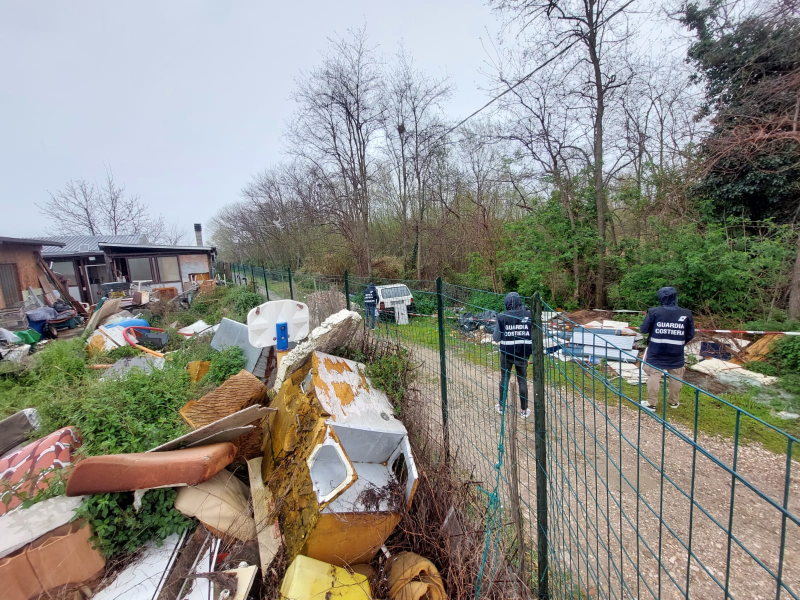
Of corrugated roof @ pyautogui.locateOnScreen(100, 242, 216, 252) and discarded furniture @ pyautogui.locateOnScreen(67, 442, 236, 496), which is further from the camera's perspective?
corrugated roof @ pyautogui.locateOnScreen(100, 242, 216, 252)

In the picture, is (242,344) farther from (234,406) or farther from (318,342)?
(318,342)

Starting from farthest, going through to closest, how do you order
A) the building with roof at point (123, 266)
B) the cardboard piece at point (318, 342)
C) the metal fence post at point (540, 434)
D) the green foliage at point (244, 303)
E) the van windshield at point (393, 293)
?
1. the building with roof at point (123, 266)
2. the van windshield at point (393, 293)
3. the green foliage at point (244, 303)
4. the cardboard piece at point (318, 342)
5. the metal fence post at point (540, 434)

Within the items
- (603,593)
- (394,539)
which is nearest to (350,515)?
(394,539)

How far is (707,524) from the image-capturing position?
3.20m

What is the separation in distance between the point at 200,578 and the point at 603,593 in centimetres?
268

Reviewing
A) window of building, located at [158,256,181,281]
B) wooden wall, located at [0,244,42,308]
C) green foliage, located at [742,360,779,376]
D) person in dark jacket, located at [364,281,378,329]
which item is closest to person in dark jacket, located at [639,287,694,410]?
green foliage, located at [742,360,779,376]

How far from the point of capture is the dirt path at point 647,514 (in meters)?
2.50

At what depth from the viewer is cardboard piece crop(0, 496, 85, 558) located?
2.12m

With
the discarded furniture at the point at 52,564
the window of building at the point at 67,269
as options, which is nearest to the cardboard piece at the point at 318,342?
the discarded furniture at the point at 52,564

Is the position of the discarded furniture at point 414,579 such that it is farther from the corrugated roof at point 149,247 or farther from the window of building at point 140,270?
the window of building at point 140,270

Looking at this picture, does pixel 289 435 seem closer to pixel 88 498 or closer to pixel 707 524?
pixel 88 498

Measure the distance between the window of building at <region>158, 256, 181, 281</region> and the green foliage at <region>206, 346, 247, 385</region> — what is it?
15.7m

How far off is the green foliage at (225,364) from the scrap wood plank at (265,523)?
2796 millimetres

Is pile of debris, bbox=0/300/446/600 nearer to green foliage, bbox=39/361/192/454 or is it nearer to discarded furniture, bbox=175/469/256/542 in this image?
discarded furniture, bbox=175/469/256/542
